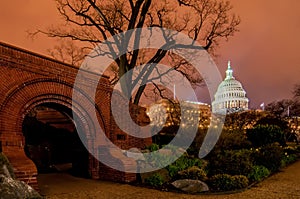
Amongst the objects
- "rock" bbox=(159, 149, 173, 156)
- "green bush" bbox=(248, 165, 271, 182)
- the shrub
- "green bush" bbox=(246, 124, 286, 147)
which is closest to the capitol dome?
"green bush" bbox=(246, 124, 286, 147)

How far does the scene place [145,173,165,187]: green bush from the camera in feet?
29.8

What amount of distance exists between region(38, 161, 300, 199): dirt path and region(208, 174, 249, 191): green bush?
0.31m

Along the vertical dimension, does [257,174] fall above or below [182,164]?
below

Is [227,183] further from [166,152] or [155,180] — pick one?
[166,152]

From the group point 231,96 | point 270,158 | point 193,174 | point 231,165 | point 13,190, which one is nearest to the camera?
point 13,190

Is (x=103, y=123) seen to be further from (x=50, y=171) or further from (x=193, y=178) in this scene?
(x=193, y=178)

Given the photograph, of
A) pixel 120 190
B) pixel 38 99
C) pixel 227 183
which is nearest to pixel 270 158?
pixel 227 183

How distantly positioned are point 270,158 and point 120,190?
7.18 meters

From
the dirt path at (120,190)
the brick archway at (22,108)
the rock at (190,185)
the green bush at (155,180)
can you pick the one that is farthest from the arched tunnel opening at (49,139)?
the rock at (190,185)

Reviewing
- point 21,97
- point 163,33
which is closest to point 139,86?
point 163,33

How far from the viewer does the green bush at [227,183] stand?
8867mm

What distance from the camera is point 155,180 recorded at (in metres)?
9.16

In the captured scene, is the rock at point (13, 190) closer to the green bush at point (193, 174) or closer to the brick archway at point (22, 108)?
the brick archway at point (22, 108)

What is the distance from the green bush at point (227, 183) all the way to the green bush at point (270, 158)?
4.01 metres
